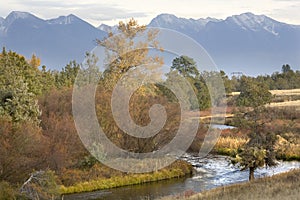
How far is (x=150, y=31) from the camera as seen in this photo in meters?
43.4

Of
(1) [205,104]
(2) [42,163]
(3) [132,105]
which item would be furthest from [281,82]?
(2) [42,163]

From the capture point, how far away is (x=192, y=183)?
30.0 meters

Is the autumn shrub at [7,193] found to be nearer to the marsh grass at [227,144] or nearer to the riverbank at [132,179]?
the riverbank at [132,179]

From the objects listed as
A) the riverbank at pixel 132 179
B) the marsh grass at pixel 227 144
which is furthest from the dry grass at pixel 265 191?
the marsh grass at pixel 227 144

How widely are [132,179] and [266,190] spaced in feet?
40.7

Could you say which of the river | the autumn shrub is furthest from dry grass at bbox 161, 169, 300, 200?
the autumn shrub

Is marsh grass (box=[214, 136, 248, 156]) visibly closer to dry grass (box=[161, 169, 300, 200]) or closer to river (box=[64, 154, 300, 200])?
river (box=[64, 154, 300, 200])

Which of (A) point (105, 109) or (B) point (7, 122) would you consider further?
(A) point (105, 109)

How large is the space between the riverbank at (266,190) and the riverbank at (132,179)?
354 inches

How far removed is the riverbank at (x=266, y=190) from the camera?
1867cm

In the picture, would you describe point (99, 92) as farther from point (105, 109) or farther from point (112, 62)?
point (112, 62)

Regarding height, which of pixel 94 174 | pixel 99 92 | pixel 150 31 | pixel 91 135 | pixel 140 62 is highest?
pixel 150 31

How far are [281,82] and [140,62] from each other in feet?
217

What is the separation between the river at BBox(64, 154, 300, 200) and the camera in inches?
1075
